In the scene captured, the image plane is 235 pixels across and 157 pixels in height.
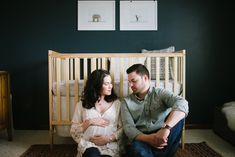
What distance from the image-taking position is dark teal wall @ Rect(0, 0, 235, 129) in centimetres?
334

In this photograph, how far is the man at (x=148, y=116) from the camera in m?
1.68

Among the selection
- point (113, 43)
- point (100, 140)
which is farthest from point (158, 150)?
point (113, 43)

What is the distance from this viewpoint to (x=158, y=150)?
1738 mm

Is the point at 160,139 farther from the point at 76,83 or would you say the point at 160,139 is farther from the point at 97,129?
the point at 76,83

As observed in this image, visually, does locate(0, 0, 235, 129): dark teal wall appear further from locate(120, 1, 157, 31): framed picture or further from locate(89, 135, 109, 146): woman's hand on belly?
locate(89, 135, 109, 146): woman's hand on belly

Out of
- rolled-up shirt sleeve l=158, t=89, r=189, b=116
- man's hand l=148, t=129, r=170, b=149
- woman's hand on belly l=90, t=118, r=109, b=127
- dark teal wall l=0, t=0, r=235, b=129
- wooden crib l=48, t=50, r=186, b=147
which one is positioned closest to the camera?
man's hand l=148, t=129, r=170, b=149

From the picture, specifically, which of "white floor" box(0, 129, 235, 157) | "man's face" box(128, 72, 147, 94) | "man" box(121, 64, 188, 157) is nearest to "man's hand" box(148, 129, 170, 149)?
"man" box(121, 64, 188, 157)

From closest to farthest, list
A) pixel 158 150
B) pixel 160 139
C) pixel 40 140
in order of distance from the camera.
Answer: pixel 160 139, pixel 158 150, pixel 40 140

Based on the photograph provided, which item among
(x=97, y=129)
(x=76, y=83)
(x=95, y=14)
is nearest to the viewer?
(x=97, y=129)

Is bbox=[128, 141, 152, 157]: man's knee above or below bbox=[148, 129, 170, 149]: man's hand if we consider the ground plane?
below

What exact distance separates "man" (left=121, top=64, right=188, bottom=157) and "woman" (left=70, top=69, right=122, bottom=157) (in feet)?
0.30

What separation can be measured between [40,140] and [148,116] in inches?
56.2

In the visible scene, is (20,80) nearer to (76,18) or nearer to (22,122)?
(22,122)

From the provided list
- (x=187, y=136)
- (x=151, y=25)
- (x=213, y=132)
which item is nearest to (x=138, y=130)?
(x=187, y=136)
